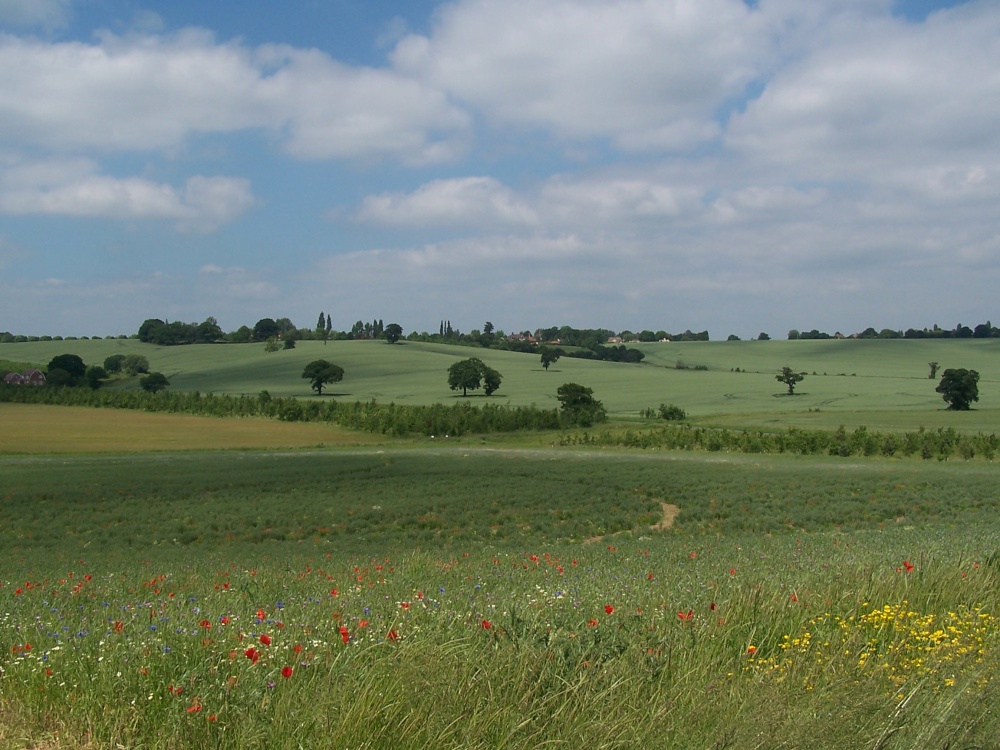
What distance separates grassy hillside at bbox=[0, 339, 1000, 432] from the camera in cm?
8103

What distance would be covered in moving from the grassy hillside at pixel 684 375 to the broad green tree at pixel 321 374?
216 centimetres

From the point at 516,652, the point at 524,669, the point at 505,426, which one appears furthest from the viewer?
the point at 505,426

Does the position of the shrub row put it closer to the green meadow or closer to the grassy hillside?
the grassy hillside

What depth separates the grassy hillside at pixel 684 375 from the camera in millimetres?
81031

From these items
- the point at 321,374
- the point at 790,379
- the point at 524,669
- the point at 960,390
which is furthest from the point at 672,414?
the point at 524,669

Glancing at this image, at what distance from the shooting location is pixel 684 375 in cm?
12106

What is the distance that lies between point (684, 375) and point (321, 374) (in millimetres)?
52120

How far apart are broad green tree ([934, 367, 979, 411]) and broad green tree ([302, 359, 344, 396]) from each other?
7264 cm

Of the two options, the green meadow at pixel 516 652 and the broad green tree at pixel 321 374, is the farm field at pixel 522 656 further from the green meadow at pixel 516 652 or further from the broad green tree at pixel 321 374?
the broad green tree at pixel 321 374

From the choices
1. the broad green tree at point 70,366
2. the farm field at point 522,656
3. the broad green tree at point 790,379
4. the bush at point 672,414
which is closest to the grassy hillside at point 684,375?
the broad green tree at point 790,379

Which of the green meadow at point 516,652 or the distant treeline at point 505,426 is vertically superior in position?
the green meadow at point 516,652

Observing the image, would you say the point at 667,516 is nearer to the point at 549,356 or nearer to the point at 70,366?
the point at 70,366

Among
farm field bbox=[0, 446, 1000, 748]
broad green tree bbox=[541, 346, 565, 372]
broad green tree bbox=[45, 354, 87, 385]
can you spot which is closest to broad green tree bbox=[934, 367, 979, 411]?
broad green tree bbox=[541, 346, 565, 372]

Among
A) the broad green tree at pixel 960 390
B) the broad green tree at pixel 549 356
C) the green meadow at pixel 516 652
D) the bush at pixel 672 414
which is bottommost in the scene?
the bush at pixel 672 414
